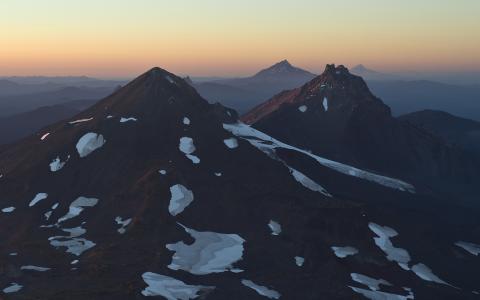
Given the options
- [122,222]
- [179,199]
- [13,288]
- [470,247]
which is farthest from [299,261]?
[13,288]

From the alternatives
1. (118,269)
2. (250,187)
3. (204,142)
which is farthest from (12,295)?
(204,142)

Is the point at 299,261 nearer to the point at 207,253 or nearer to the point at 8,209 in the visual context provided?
the point at 207,253

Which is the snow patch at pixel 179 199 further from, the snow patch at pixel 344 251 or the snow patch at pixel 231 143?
the snow patch at pixel 344 251

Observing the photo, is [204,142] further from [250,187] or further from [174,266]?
[174,266]

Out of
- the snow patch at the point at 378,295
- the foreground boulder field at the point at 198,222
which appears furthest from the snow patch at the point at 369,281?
the snow patch at the point at 378,295

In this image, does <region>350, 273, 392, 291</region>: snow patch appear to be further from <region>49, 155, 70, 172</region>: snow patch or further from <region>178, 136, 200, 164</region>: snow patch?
<region>49, 155, 70, 172</region>: snow patch

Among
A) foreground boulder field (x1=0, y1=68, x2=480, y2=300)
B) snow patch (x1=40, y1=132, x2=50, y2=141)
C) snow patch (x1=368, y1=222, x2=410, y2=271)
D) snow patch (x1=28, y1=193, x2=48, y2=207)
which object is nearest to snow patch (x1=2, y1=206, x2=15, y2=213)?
foreground boulder field (x1=0, y1=68, x2=480, y2=300)
